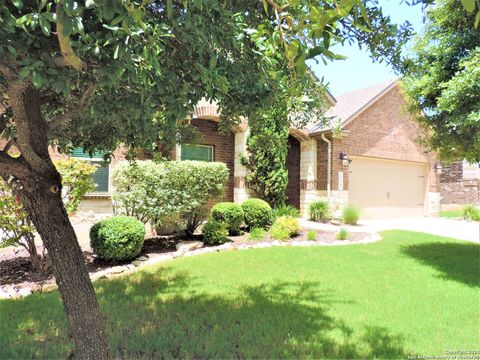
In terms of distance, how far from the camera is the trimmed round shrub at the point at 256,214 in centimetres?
992

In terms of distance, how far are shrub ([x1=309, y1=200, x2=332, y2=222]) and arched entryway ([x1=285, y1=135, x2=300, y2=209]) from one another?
4.91ft

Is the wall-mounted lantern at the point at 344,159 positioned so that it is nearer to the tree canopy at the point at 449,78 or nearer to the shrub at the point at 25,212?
the tree canopy at the point at 449,78

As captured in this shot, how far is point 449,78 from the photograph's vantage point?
633 cm

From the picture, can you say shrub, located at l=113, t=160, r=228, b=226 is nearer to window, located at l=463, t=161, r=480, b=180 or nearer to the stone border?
the stone border

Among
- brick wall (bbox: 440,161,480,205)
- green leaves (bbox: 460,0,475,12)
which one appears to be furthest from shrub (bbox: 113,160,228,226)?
brick wall (bbox: 440,161,480,205)

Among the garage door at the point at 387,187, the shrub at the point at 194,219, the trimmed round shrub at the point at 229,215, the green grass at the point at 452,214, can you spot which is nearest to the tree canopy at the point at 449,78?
the trimmed round shrub at the point at 229,215

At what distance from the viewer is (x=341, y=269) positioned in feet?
20.7

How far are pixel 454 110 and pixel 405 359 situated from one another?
14.4 ft

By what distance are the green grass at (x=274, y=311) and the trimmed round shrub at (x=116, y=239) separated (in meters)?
0.69

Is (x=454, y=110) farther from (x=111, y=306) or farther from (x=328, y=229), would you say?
(x=111, y=306)

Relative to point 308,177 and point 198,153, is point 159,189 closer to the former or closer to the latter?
point 198,153

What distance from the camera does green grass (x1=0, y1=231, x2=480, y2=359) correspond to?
3.44 metres

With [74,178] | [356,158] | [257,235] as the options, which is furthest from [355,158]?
[74,178]

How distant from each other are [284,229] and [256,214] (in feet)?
3.70
